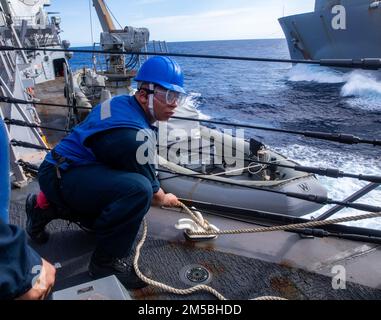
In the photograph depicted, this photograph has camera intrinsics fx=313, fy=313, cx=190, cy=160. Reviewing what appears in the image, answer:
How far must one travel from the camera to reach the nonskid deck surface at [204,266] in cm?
209

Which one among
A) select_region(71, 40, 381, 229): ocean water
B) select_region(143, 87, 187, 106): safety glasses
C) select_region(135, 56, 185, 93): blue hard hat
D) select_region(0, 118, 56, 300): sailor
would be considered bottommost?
select_region(71, 40, 381, 229): ocean water

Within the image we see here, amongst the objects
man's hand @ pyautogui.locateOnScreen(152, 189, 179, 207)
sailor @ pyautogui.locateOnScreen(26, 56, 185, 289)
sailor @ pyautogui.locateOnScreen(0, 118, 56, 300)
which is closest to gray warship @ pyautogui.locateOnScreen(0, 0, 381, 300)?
sailor @ pyautogui.locateOnScreen(26, 56, 185, 289)

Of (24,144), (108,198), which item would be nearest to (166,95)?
(108,198)

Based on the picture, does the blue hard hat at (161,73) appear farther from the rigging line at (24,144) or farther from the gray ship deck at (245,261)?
the rigging line at (24,144)

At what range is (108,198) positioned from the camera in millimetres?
2004

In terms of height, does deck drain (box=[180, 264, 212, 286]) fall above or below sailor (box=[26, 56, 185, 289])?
below

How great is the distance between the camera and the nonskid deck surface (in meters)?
2.09

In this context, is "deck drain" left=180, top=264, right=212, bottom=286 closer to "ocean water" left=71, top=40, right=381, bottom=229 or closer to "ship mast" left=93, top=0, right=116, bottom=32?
"ocean water" left=71, top=40, right=381, bottom=229

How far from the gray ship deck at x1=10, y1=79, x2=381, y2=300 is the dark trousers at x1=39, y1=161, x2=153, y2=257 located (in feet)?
1.24

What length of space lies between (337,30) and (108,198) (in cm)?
3086

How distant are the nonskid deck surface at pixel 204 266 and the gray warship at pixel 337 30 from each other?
2657cm

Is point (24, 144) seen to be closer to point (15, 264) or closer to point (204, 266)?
point (204, 266)
